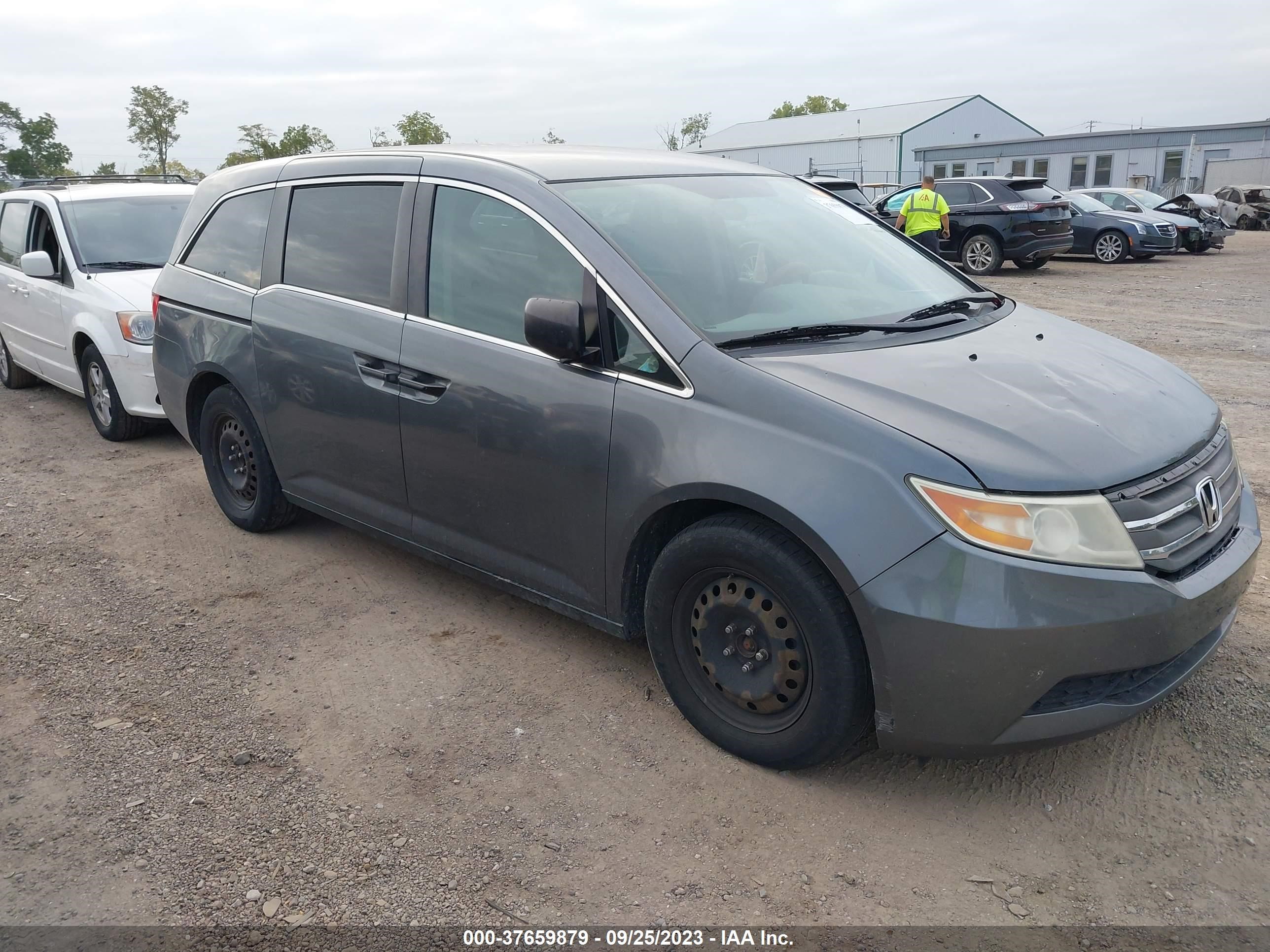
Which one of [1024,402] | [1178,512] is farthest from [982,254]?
[1178,512]

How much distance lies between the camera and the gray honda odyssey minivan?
8.61ft

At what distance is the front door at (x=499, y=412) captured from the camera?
132 inches

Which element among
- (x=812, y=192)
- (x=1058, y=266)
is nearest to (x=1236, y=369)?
(x=812, y=192)

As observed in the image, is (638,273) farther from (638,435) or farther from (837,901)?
(837,901)

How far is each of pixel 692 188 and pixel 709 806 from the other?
2284 mm

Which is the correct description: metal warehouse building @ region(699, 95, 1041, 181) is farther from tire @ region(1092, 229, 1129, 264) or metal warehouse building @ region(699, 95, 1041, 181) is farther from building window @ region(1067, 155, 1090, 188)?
tire @ region(1092, 229, 1129, 264)

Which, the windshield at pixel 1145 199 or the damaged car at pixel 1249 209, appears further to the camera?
the damaged car at pixel 1249 209

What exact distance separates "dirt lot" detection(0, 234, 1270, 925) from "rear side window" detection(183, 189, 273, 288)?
151cm

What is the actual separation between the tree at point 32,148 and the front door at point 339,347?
47.1 m

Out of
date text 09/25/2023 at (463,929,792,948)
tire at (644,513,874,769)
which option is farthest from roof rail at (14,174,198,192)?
date text 09/25/2023 at (463,929,792,948)

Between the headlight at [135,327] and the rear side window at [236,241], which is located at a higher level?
the rear side window at [236,241]

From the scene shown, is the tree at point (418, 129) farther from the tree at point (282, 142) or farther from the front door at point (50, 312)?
the front door at point (50, 312)

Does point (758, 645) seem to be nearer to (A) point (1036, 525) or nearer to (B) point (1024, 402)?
(A) point (1036, 525)

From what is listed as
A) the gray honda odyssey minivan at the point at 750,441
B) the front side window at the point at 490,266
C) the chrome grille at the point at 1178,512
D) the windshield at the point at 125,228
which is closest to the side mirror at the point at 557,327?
the gray honda odyssey minivan at the point at 750,441
